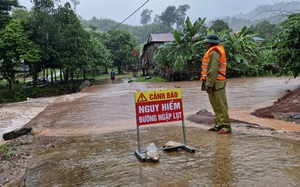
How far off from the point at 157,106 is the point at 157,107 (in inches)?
0.7

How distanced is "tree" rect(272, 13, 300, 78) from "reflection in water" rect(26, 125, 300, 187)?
6.44 meters

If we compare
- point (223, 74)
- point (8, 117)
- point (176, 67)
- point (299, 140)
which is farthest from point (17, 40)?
point (299, 140)

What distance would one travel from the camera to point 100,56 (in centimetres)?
3909

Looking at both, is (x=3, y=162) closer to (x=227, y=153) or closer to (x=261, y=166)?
(x=227, y=153)

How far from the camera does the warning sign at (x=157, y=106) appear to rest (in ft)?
14.1

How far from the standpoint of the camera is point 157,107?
4398 mm

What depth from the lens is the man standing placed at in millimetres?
5188

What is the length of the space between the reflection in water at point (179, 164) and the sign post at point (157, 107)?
434mm

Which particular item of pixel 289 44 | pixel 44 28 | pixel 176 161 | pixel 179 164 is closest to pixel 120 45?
pixel 44 28

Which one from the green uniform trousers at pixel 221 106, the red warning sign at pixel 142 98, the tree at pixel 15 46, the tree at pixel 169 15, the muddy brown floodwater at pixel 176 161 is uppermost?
the tree at pixel 169 15

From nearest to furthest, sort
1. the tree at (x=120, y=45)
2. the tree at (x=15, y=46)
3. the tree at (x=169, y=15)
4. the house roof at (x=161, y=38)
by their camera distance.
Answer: the tree at (x=15, y=46)
the house roof at (x=161, y=38)
the tree at (x=120, y=45)
the tree at (x=169, y=15)

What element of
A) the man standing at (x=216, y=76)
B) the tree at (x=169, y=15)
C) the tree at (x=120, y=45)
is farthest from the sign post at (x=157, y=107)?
the tree at (x=169, y=15)

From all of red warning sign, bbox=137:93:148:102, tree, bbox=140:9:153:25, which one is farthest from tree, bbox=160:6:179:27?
red warning sign, bbox=137:93:148:102

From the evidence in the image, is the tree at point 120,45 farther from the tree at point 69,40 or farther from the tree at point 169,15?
the tree at point 169,15
